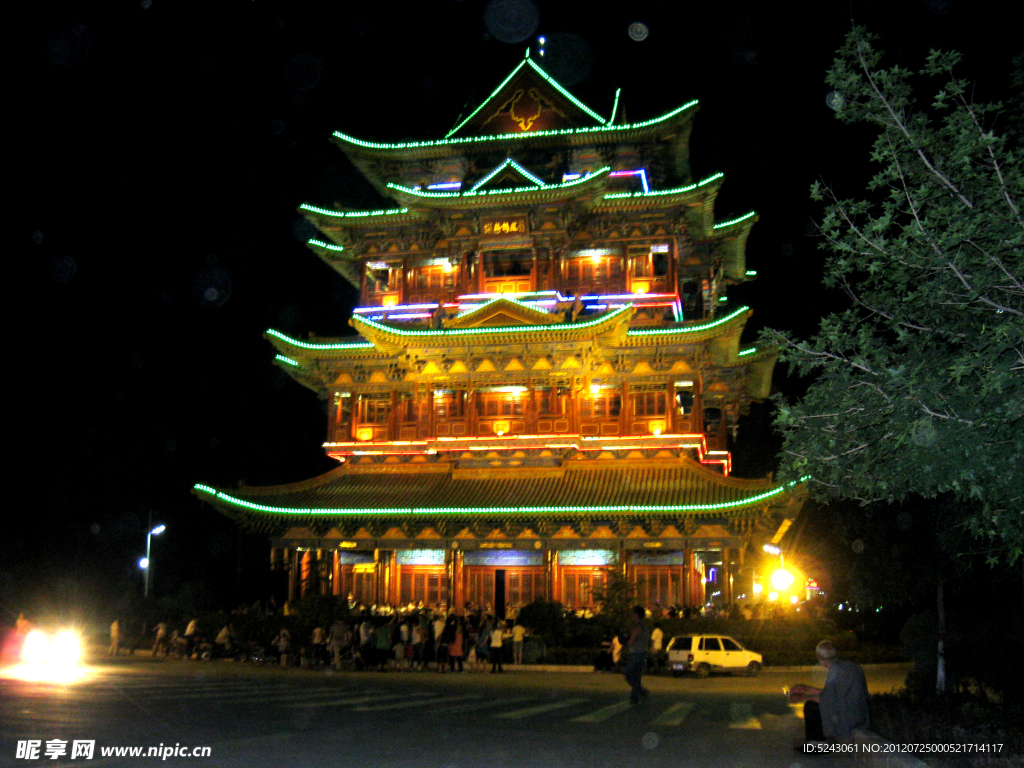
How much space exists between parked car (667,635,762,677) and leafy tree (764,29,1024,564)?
1880 cm

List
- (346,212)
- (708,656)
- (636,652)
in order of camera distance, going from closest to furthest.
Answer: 1. (636,652)
2. (708,656)
3. (346,212)

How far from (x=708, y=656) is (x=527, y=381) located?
512 inches

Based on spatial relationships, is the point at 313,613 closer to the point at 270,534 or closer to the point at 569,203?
the point at 270,534

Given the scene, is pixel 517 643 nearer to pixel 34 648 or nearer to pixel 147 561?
pixel 34 648

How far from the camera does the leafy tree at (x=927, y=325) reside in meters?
8.23

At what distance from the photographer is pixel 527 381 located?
119ft

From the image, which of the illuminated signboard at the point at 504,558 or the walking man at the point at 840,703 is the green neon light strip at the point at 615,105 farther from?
the walking man at the point at 840,703

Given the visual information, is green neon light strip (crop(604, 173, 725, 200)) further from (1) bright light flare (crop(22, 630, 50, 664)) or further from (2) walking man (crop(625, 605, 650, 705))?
(1) bright light flare (crop(22, 630, 50, 664))

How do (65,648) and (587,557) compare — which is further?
(587,557)

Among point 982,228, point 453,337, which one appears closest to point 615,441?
point 453,337

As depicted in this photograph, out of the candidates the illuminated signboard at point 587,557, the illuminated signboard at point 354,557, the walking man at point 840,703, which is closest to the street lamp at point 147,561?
the illuminated signboard at point 354,557

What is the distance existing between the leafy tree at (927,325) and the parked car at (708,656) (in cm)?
1880

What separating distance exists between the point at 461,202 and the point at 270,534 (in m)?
15.4

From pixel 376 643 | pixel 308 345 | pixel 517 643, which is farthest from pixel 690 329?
pixel 376 643
